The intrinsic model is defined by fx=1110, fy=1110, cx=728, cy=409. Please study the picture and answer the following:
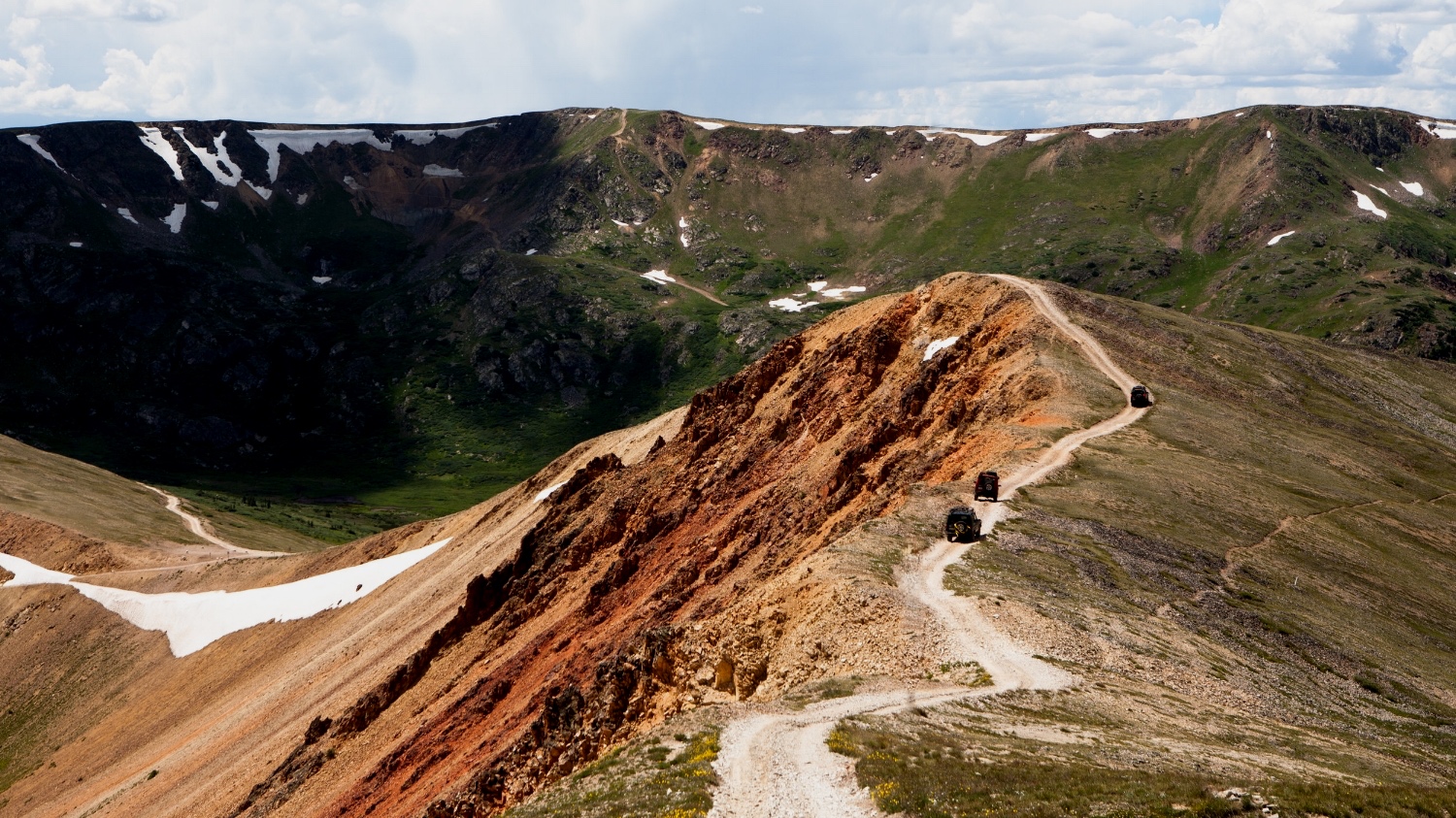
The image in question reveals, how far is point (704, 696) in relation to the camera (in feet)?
107

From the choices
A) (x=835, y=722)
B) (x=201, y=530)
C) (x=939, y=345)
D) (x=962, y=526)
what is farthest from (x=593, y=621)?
(x=201, y=530)

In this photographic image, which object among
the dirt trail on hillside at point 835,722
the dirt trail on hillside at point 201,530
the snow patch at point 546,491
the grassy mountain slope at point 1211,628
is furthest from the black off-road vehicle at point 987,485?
the dirt trail on hillside at point 201,530

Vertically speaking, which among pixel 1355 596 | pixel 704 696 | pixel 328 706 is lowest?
pixel 328 706

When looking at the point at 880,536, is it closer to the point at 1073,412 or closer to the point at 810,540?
the point at 810,540

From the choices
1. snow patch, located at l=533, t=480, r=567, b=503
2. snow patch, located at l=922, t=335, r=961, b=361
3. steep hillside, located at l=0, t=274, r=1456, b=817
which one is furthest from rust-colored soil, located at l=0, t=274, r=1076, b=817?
snow patch, located at l=533, t=480, r=567, b=503

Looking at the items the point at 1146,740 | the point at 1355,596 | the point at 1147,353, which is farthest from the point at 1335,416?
the point at 1146,740

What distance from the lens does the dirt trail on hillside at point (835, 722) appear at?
22.0m

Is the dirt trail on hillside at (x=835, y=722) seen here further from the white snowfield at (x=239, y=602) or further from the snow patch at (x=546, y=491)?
the white snowfield at (x=239, y=602)

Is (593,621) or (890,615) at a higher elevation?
(890,615)

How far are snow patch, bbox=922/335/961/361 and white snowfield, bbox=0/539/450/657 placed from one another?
51.1 meters

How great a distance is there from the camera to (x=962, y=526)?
4178 centimetres

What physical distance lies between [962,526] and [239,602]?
81.1 m

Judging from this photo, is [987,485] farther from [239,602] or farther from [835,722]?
[239,602]

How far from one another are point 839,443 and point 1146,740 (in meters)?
39.6
